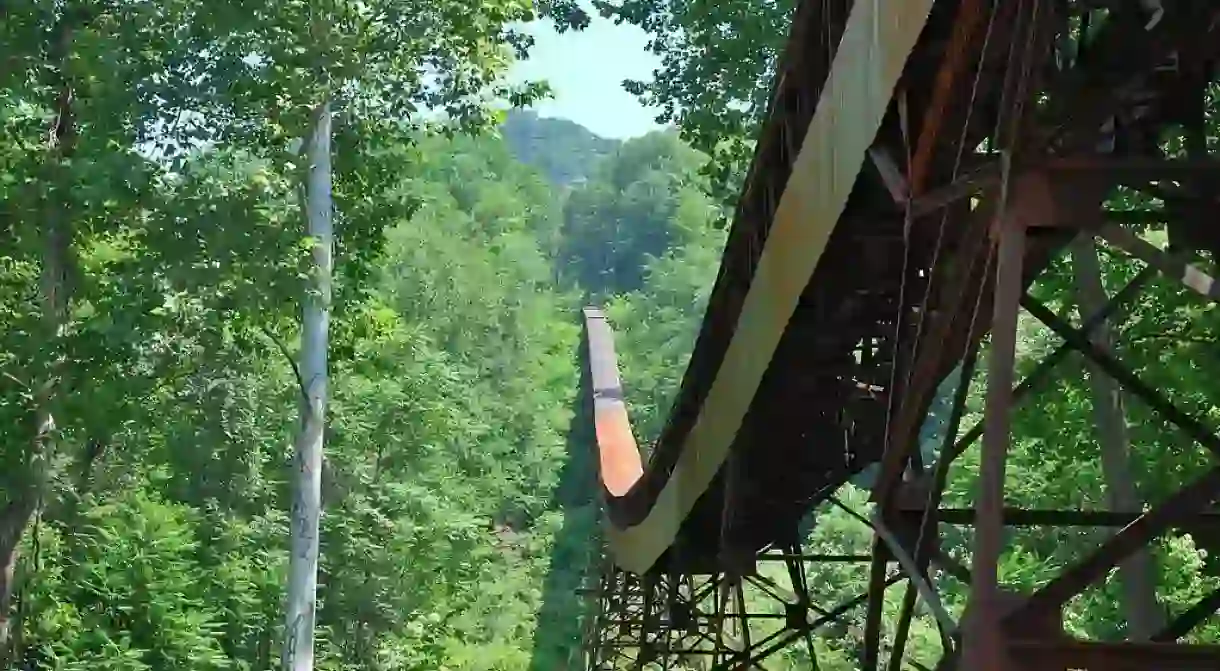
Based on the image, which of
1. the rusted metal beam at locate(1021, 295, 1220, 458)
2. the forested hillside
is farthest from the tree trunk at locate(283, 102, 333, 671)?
the rusted metal beam at locate(1021, 295, 1220, 458)

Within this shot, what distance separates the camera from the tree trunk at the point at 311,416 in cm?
902

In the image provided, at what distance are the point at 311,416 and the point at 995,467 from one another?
7092 mm

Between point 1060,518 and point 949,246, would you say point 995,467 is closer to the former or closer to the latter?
point 1060,518

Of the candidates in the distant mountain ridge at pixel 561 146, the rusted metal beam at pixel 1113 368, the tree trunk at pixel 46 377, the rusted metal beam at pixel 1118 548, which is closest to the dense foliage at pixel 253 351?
the tree trunk at pixel 46 377

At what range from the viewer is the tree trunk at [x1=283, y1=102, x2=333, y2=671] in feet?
29.6

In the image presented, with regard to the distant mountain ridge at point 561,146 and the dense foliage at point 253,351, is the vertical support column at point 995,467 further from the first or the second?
the distant mountain ridge at point 561,146

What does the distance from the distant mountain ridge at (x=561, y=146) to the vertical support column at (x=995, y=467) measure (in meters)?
68.4

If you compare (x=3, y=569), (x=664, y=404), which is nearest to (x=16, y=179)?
(x=3, y=569)

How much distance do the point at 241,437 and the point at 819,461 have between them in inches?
400

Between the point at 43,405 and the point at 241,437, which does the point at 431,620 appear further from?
the point at 43,405

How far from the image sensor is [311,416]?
9320mm

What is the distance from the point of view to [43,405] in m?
9.52

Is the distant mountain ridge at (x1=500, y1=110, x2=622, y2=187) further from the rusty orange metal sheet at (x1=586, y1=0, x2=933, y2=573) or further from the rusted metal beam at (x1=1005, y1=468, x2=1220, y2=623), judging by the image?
the rusted metal beam at (x1=1005, y1=468, x2=1220, y2=623)

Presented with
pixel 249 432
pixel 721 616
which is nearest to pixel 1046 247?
pixel 721 616
